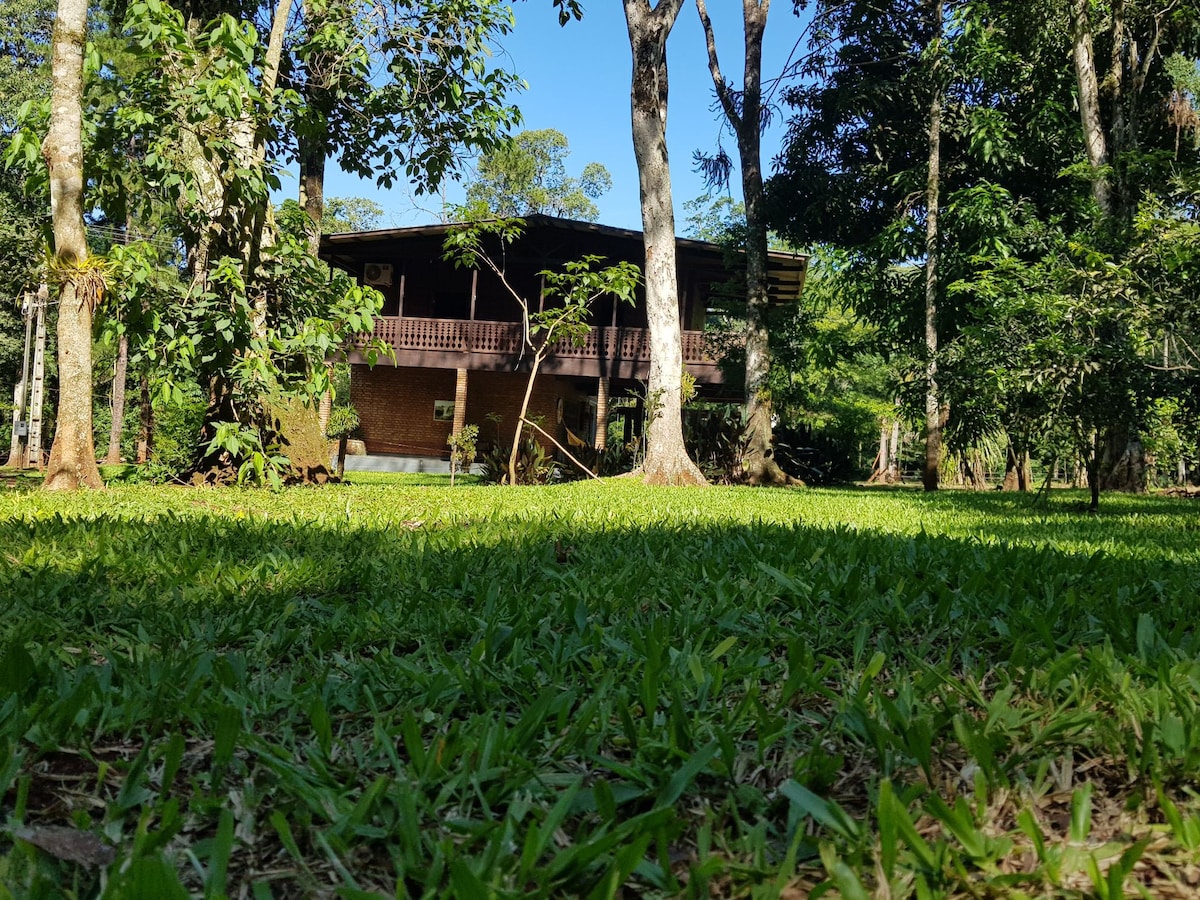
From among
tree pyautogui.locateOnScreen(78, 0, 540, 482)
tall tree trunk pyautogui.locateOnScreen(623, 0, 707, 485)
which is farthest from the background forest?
tall tree trunk pyautogui.locateOnScreen(623, 0, 707, 485)

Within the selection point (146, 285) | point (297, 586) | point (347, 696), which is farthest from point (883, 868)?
point (146, 285)

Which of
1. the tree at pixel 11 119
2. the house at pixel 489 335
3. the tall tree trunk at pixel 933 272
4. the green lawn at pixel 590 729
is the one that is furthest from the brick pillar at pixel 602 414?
the green lawn at pixel 590 729

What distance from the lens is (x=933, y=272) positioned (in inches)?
580

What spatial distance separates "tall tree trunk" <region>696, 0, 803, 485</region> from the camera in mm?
14875

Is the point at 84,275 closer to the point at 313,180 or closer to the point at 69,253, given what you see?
the point at 69,253

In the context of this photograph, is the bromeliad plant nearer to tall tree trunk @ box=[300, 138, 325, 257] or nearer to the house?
tall tree trunk @ box=[300, 138, 325, 257]

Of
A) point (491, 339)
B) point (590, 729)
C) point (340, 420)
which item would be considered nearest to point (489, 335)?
point (491, 339)

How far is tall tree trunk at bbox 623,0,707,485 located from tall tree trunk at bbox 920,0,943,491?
4404 millimetres

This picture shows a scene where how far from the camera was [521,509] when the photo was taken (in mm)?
6160

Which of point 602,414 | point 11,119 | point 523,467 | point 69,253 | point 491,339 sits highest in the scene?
point 11,119

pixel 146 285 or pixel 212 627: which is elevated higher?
pixel 146 285

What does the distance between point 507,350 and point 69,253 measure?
1539 centimetres

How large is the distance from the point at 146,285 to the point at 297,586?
5618 millimetres

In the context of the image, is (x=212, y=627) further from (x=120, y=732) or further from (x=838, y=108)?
(x=838, y=108)
